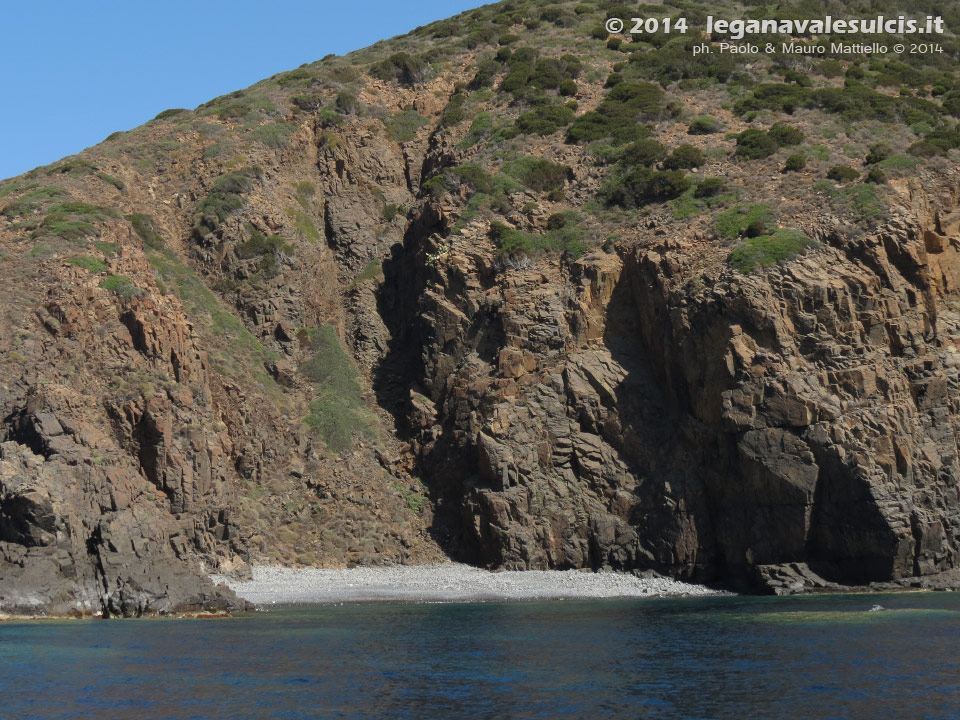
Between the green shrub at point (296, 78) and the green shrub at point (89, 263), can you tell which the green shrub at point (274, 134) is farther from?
the green shrub at point (89, 263)

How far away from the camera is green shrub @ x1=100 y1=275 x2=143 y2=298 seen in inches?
2207

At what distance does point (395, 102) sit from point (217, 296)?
28208 mm

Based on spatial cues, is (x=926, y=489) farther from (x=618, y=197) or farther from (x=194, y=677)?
(x=194, y=677)

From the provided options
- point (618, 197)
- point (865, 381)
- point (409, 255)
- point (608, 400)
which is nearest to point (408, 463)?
point (608, 400)

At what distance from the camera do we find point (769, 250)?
56.6m

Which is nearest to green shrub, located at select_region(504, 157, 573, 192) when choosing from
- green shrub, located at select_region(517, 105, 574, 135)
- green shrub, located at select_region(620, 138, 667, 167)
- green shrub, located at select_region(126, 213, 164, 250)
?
green shrub, located at select_region(620, 138, 667, 167)

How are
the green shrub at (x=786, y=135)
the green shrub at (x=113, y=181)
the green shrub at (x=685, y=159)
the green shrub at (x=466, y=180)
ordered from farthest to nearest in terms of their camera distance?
1. the green shrub at (x=113, y=181)
2. the green shrub at (x=466, y=180)
3. the green shrub at (x=685, y=159)
4. the green shrub at (x=786, y=135)

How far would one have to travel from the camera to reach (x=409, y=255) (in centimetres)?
7362

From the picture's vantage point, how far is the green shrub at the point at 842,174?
200 ft

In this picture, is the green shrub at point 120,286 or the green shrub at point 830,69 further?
the green shrub at point 830,69

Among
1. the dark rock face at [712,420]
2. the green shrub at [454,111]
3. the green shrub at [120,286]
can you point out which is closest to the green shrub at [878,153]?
the dark rock face at [712,420]

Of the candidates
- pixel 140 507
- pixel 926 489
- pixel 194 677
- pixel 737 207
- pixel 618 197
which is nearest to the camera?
pixel 194 677

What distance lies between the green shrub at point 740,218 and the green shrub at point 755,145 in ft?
22.9

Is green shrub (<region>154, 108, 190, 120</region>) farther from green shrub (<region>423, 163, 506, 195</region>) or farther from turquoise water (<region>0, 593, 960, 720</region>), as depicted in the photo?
turquoise water (<region>0, 593, 960, 720</region>)
